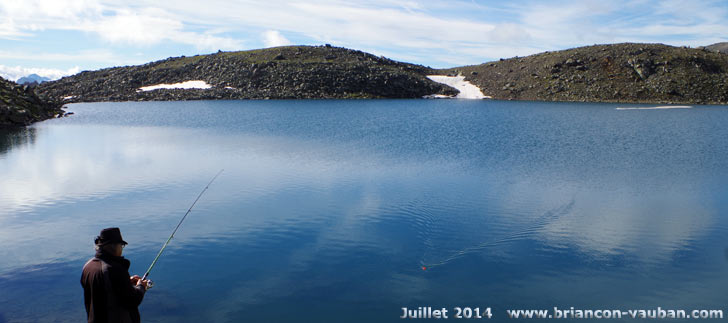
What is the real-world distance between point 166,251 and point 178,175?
12.1m

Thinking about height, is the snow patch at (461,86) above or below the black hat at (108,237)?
above

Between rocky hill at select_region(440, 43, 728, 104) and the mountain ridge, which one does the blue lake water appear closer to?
rocky hill at select_region(440, 43, 728, 104)

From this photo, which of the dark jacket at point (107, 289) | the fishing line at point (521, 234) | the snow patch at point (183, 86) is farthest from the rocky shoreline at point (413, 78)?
the dark jacket at point (107, 289)

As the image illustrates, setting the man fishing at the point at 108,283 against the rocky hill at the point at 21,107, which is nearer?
the man fishing at the point at 108,283

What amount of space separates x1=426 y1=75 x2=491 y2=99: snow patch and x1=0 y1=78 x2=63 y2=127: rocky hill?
8936 centimetres

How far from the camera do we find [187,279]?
12.3 metres

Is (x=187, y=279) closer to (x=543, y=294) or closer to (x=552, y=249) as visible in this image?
(x=543, y=294)

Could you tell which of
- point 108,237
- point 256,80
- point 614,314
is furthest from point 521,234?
point 256,80

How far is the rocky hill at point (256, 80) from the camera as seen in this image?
380 ft

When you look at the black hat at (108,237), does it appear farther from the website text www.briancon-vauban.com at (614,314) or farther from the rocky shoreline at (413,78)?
the rocky shoreline at (413,78)

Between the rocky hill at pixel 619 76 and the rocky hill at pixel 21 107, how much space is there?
101 meters

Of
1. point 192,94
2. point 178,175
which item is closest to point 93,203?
point 178,175

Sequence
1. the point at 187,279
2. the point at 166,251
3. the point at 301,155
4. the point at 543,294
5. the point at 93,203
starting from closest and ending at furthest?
the point at 543,294 < the point at 187,279 < the point at 166,251 < the point at 93,203 < the point at 301,155

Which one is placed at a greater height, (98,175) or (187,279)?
(98,175)
